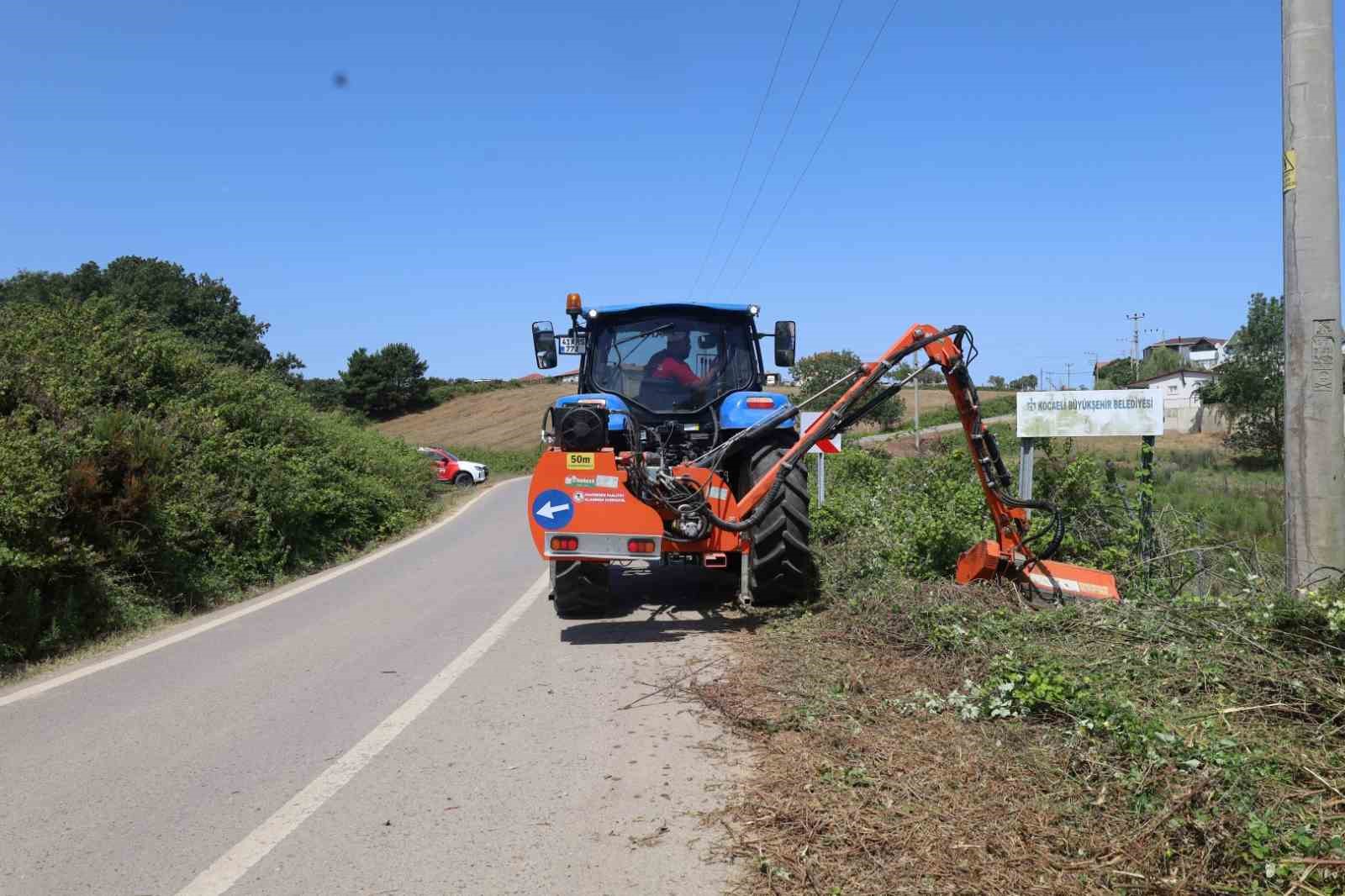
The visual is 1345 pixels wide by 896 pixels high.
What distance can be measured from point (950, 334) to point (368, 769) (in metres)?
4.94

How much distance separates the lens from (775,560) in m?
7.61

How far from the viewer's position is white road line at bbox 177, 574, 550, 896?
12.3 feet

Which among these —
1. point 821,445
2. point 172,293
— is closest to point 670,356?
point 821,445

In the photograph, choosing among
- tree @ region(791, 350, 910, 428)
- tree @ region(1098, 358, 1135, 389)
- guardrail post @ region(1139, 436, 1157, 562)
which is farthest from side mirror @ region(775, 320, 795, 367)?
tree @ region(1098, 358, 1135, 389)

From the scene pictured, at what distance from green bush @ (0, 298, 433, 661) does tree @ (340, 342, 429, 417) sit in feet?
183

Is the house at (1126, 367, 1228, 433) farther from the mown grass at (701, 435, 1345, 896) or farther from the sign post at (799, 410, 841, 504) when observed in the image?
the mown grass at (701, 435, 1345, 896)

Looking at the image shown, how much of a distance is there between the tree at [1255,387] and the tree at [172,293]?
132 ft

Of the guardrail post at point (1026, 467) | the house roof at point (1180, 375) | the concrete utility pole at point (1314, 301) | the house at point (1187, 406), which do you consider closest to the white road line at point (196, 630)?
the guardrail post at point (1026, 467)

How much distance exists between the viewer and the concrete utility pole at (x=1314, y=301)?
201 inches

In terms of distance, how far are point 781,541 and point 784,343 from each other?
230 centimetres

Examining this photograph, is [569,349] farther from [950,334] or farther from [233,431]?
[233,431]

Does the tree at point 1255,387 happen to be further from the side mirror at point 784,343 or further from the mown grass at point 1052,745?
the mown grass at point 1052,745

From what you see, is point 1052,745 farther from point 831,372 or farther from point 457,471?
point 831,372

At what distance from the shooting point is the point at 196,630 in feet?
29.6
